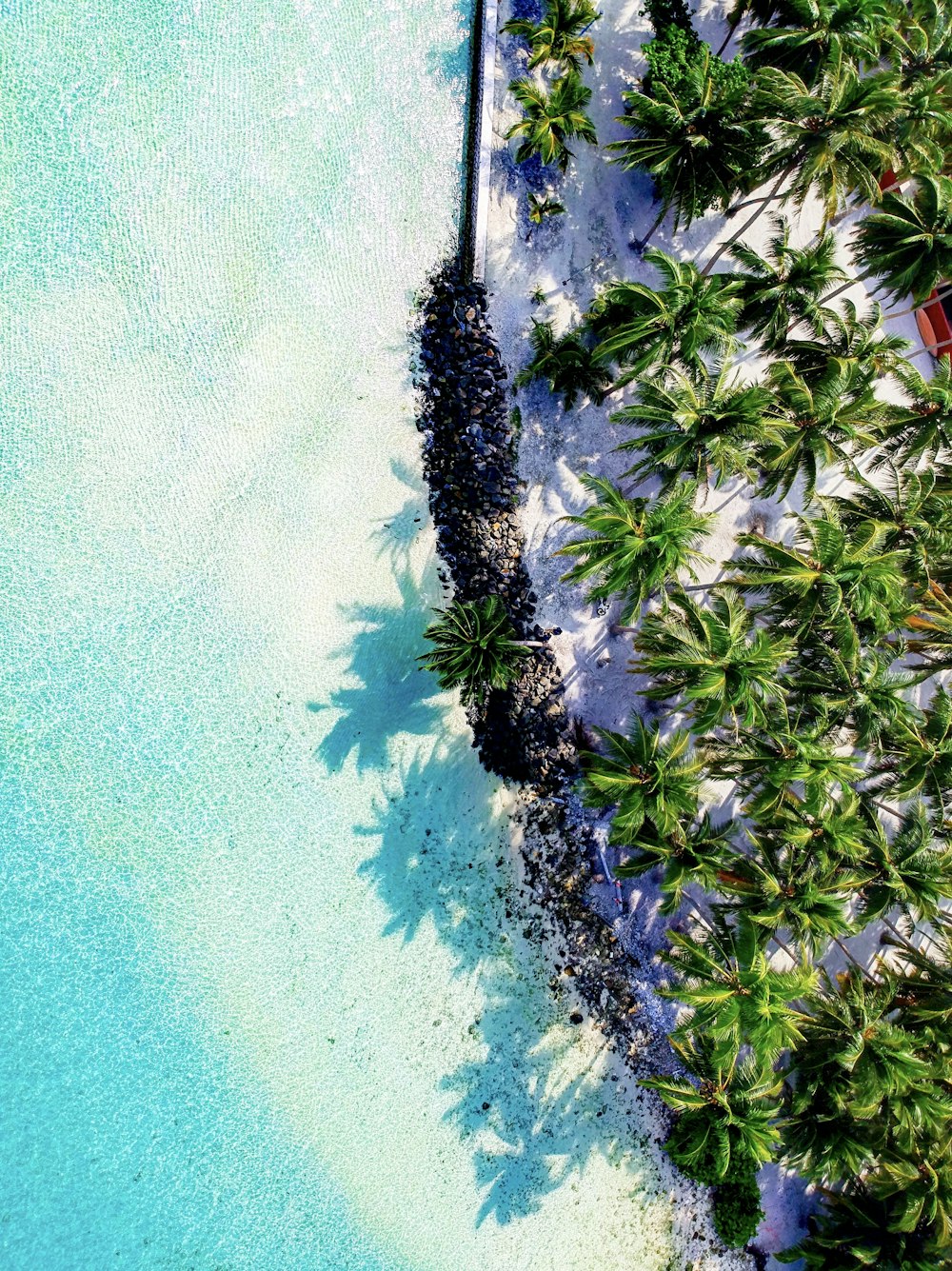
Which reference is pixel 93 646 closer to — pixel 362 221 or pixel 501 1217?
pixel 362 221

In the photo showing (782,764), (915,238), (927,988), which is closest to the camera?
(782,764)

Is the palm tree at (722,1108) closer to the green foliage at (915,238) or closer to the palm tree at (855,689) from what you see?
the palm tree at (855,689)

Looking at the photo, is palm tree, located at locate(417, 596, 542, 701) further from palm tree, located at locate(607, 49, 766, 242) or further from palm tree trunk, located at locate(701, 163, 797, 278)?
palm tree, located at locate(607, 49, 766, 242)

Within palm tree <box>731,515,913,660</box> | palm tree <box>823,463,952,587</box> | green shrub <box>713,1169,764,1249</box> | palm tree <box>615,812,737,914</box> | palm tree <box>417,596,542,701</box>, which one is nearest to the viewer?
palm tree <box>731,515,913,660</box>

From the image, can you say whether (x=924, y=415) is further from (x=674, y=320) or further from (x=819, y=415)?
(x=674, y=320)

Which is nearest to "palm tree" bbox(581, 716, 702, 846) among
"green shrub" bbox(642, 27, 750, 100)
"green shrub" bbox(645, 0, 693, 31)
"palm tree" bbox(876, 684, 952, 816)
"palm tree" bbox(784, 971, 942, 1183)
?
"palm tree" bbox(876, 684, 952, 816)

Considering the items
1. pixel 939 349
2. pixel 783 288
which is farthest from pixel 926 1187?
pixel 939 349
